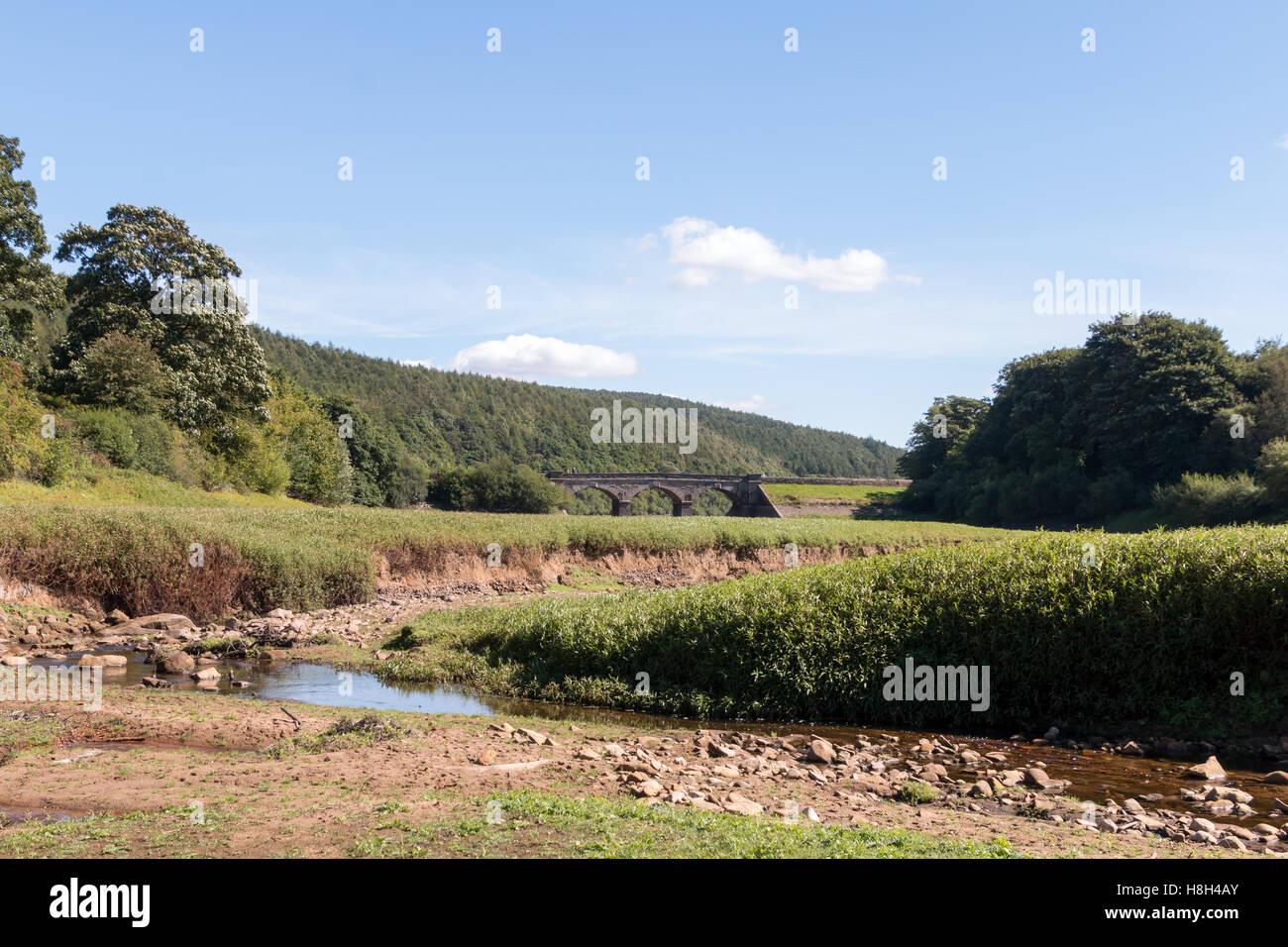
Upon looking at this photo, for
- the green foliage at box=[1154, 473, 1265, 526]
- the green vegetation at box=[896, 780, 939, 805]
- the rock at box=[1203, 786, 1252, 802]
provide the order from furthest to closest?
1. the green foliage at box=[1154, 473, 1265, 526]
2. the rock at box=[1203, 786, 1252, 802]
3. the green vegetation at box=[896, 780, 939, 805]

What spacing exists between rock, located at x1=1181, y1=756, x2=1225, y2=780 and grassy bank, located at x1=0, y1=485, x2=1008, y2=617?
21.2m

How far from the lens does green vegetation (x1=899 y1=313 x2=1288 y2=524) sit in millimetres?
55594

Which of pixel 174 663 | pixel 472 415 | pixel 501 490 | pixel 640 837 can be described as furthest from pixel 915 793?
pixel 472 415

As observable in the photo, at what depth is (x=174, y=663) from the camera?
52.7ft

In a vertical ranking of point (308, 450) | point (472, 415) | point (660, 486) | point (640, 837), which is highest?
point (472, 415)

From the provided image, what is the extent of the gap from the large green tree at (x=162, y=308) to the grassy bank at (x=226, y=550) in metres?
16.4

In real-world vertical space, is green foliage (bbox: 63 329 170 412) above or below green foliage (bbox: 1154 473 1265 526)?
above

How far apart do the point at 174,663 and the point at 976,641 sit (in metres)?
14.9

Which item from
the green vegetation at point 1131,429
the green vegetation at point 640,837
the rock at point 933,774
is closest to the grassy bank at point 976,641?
the rock at point 933,774

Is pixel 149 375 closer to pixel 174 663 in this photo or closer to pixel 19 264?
pixel 19 264

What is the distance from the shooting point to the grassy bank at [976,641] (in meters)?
12.8

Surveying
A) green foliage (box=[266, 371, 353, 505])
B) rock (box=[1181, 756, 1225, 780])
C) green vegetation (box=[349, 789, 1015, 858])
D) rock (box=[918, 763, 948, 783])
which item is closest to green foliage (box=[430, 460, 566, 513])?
green foliage (box=[266, 371, 353, 505])

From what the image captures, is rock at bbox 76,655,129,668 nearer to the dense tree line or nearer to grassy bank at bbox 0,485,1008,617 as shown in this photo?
grassy bank at bbox 0,485,1008,617
